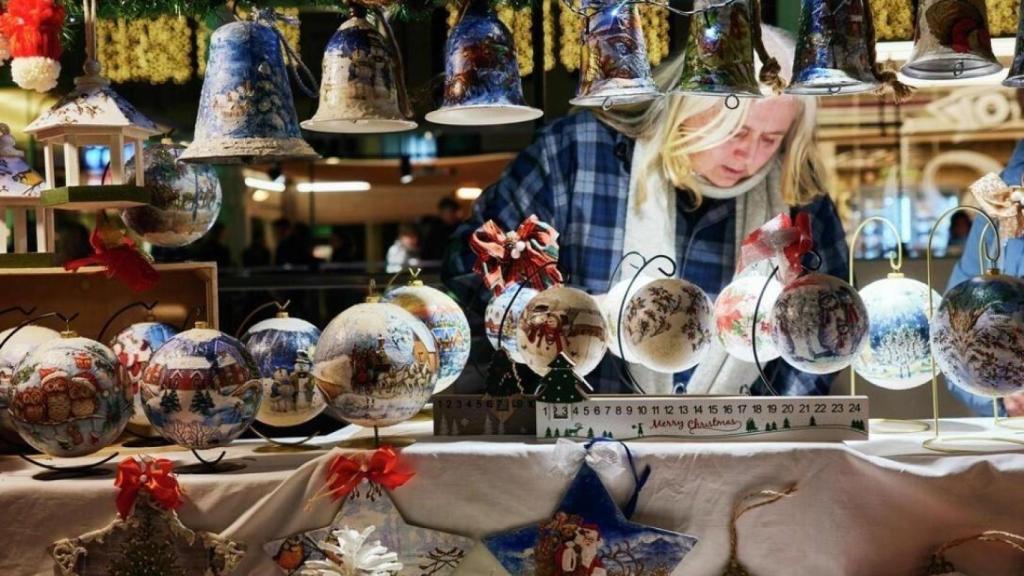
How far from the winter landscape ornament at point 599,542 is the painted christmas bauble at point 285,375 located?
53cm

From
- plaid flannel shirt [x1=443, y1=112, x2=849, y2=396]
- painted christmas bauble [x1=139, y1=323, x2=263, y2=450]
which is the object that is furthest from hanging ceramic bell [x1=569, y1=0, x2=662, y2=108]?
plaid flannel shirt [x1=443, y1=112, x2=849, y2=396]

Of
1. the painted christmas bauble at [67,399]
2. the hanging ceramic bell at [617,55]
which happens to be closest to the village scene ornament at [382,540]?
the painted christmas bauble at [67,399]

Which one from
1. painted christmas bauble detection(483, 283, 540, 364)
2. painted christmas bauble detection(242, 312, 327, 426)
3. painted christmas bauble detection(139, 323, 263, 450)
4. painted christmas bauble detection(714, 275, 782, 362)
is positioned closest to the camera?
painted christmas bauble detection(139, 323, 263, 450)

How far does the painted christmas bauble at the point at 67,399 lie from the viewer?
2.17 m

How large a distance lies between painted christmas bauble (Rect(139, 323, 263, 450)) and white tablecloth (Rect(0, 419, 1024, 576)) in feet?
0.35

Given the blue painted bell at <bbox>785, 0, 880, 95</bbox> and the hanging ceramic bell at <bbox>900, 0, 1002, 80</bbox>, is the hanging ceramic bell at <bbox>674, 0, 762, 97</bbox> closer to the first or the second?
the blue painted bell at <bbox>785, 0, 880, 95</bbox>

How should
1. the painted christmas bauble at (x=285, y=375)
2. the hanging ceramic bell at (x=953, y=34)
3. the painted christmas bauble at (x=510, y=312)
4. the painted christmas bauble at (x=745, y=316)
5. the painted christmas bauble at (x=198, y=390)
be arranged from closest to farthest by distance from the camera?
the painted christmas bauble at (x=198, y=390) → the hanging ceramic bell at (x=953, y=34) → the painted christmas bauble at (x=285, y=375) → the painted christmas bauble at (x=745, y=316) → the painted christmas bauble at (x=510, y=312)

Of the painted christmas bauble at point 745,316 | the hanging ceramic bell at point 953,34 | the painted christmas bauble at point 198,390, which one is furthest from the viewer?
the painted christmas bauble at point 745,316

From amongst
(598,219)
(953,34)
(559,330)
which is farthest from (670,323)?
(598,219)

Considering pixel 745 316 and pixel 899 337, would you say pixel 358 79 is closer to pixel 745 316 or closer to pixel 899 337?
pixel 745 316

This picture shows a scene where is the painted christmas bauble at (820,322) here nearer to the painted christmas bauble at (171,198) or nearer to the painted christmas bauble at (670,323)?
the painted christmas bauble at (670,323)

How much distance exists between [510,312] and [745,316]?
1.70 ft

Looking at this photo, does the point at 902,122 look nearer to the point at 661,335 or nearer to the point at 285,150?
the point at 661,335

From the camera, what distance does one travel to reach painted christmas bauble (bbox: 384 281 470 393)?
257 centimetres
